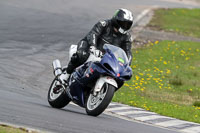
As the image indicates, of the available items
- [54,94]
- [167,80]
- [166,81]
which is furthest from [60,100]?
[167,80]

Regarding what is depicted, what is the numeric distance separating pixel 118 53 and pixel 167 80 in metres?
7.64

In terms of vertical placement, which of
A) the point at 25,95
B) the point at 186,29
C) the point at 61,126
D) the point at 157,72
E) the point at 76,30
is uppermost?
the point at 61,126

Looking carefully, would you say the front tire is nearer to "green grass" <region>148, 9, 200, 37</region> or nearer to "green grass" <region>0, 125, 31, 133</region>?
"green grass" <region>0, 125, 31, 133</region>

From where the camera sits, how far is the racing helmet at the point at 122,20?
9.92 metres

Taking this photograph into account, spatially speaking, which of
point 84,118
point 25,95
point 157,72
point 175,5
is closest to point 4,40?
point 157,72

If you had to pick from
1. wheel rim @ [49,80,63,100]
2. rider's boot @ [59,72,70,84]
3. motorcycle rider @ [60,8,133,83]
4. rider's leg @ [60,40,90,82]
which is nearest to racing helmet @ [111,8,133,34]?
motorcycle rider @ [60,8,133,83]

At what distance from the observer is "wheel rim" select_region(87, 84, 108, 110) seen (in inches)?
372

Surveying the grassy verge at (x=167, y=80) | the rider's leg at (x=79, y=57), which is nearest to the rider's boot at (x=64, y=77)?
the rider's leg at (x=79, y=57)

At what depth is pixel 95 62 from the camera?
9.79 meters

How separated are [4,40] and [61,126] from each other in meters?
13.4

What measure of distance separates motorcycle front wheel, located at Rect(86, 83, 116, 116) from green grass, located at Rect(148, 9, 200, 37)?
A: 67.1 ft

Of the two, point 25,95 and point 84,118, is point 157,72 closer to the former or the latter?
point 25,95

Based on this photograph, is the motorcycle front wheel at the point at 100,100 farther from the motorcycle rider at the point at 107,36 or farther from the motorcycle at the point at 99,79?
the motorcycle rider at the point at 107,36

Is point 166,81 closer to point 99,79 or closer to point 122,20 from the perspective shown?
point 122,20
